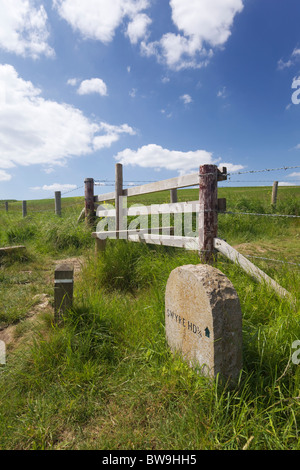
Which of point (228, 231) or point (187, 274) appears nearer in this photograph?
point (187, 274)

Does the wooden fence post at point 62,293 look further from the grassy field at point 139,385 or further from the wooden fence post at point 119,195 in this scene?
the wooden fence post at point 119,195

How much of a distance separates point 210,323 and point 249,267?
1.58m

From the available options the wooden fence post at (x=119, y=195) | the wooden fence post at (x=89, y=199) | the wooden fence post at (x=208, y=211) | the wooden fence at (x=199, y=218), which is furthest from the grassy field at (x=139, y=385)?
the wooden fence post at (x=89, y=199)

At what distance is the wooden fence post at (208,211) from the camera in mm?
3512

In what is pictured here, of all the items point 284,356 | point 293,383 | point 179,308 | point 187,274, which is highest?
point 187,274

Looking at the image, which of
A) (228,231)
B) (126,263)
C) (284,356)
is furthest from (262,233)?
(284,356)

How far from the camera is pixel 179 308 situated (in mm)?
2117

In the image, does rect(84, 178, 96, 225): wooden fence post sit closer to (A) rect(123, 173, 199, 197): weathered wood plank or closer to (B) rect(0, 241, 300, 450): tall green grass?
(A) rect(123, 173, 199, 197): weathered wood plank

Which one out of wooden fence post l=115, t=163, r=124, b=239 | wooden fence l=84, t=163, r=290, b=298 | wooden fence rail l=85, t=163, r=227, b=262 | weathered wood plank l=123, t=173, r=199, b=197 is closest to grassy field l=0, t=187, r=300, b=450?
wooden fence l=84, t=163, r=290, b=298

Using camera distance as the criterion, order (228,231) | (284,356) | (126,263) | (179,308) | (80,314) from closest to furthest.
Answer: (284,356) < (179,308) < (80,314) < (126,263) < (228,231)

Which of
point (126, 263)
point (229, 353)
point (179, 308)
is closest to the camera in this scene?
point (229, 353)

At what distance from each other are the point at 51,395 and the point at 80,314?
0.77m

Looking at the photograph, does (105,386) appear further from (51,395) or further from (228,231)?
(228,231)

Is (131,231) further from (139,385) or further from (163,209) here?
(139,385)
